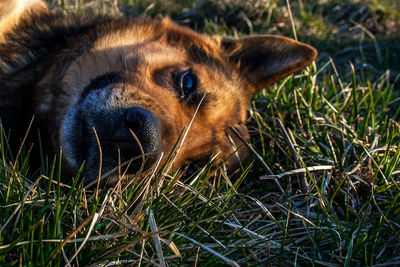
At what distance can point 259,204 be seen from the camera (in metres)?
2.21

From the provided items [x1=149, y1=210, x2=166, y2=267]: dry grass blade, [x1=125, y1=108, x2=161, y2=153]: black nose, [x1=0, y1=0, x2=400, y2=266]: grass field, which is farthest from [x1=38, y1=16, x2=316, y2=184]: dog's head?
[x1=149, y1=210, x2=166, y2=267]: dry grass blade

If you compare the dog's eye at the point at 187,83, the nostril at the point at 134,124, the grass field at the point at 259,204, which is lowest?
the grass field at the point at 259,204

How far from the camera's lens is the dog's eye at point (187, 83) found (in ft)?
8.65

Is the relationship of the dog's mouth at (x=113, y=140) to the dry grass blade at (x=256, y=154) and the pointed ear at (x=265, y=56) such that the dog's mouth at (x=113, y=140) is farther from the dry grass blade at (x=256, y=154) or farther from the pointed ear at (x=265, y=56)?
the pointed ear at (x=265, y=56)

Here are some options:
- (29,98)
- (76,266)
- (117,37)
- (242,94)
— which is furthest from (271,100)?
(76,266)

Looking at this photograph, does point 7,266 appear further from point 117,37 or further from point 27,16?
point 27,16

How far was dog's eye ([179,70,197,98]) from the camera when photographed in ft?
8.65

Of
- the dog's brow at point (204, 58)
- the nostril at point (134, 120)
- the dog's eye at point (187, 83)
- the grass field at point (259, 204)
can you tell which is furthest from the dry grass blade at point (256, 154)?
the nostril at point (134, 120)

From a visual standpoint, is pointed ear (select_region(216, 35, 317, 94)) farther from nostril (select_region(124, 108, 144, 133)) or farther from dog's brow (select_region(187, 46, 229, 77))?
nostril (select_region(124, 108, 144, 133))

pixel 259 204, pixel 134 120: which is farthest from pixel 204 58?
pixel 259 204

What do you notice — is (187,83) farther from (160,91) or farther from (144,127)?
(144,127)

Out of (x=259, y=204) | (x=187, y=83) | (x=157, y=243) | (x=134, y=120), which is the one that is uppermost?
(x=134, y=120)

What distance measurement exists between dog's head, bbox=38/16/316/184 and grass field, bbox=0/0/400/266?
16 centimetres

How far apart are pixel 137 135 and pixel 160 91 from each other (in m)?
0.51
